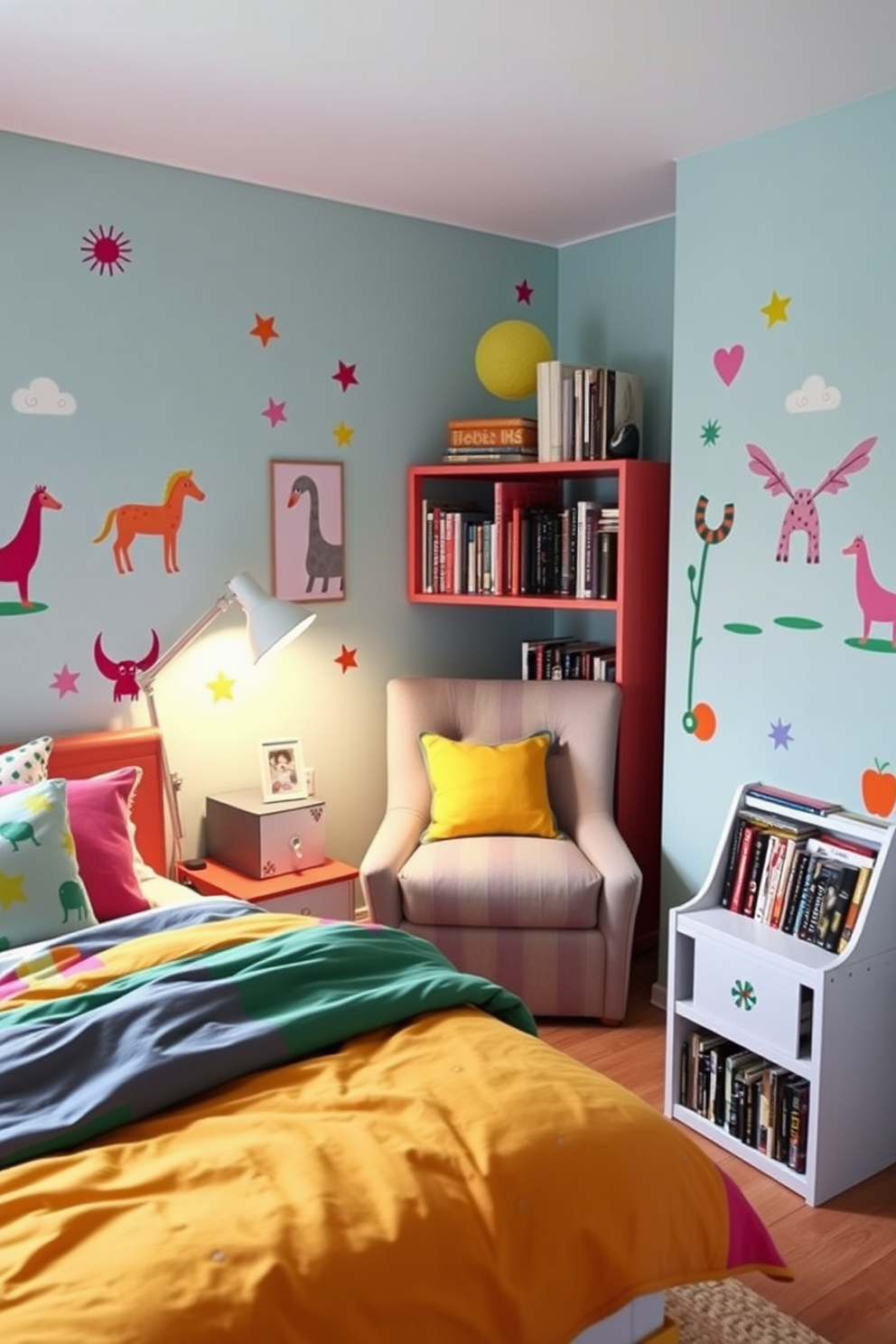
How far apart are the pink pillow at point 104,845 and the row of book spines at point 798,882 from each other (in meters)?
1.47

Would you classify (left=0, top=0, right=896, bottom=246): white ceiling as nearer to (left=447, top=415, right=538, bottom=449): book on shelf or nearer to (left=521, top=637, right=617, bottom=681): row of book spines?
(left=447, top=415, right=538, bottom=449): book on shelf

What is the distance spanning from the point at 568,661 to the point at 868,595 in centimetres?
126

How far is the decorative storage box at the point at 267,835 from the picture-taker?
11.0ft

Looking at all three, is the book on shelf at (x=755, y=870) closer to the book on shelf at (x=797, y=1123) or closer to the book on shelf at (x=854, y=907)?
the book on shelf at (x=854, y=907)

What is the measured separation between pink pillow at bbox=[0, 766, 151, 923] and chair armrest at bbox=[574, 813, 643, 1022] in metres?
1.26

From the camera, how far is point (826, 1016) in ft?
8.34

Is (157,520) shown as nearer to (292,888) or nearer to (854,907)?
(292,888)

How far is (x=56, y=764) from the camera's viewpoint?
3.14 meters

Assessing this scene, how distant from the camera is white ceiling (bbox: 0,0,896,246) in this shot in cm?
232

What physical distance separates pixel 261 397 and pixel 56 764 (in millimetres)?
1262

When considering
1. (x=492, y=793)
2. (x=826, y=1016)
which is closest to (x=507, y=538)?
(x=492, y=793)

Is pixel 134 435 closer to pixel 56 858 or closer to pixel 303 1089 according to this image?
pixel 56 858

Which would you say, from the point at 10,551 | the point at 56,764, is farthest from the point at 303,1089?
the point at 10,551

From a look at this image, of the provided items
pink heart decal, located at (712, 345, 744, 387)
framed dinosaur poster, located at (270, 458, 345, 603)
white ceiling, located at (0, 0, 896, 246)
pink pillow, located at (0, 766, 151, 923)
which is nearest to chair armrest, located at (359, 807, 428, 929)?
pink pillow, located at (0, 766, 151, 923)
